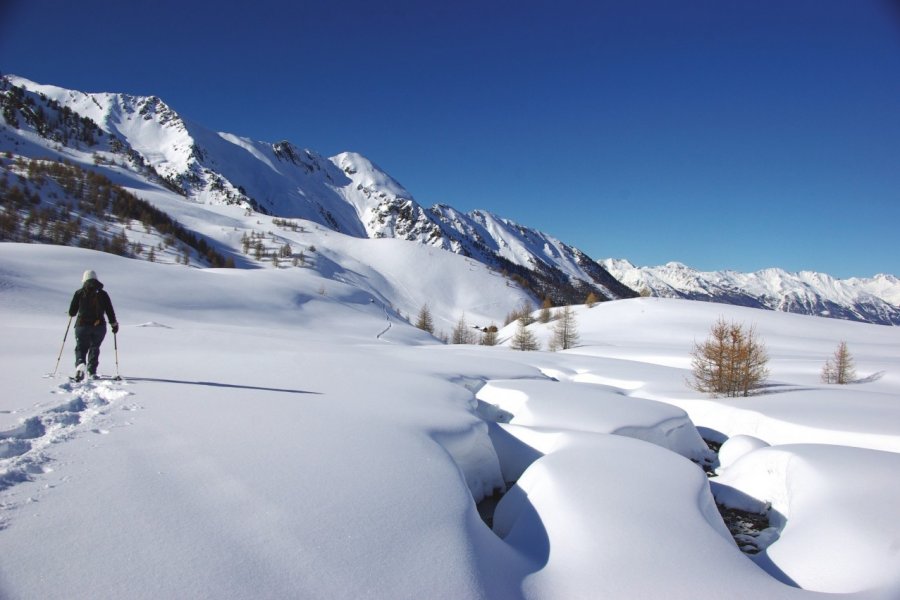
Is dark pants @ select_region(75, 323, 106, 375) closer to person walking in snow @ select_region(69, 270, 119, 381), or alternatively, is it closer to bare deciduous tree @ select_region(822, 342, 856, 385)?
person walking in snow @ select_region(69, 270, 119, 381)

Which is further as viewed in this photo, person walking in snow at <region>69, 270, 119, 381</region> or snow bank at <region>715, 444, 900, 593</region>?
person walking in snow at <region>69, 270, 119, 381</region>

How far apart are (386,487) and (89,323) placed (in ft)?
25.2

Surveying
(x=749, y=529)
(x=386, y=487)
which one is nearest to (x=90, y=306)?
(x=386, y=487)

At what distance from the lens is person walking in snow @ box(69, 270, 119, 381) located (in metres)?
8.22

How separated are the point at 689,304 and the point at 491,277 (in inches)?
2925

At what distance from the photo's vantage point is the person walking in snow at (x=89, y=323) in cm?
822

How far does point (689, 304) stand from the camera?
189 ft

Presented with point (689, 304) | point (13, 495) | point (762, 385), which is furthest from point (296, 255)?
point (13, 495)

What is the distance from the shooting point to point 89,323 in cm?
861

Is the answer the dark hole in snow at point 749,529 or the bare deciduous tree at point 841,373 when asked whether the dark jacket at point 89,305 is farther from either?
the bare deciduous tree at point 841,373

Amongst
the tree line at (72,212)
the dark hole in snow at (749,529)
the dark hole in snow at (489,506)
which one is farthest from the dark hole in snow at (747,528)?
the tree line at (72,212)

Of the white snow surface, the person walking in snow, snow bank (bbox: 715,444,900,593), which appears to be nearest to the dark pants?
the person walking in snow

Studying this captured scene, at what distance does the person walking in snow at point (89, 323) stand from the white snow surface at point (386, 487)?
17.8 inches

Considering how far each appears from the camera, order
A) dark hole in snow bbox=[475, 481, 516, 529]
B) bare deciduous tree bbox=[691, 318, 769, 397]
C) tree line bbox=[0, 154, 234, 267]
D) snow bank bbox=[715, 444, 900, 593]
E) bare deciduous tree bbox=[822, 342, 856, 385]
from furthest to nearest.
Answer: tree line bbox=[0, 154, 234, 267] < bare deciduous tree bbox=[822, 342, 856, 385] < bare deciduous tree bbox=[691, 318, 769, 397] < dark hole in snow bbox=[475, 481, 516, 529] < snow bank bbox=[715, 444, 900, 593]
